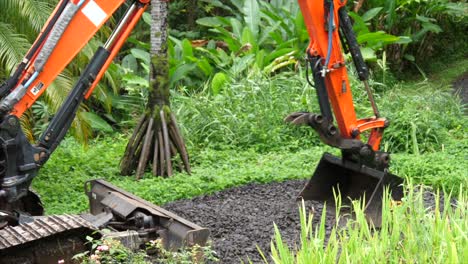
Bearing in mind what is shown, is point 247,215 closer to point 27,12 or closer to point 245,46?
point 27,12

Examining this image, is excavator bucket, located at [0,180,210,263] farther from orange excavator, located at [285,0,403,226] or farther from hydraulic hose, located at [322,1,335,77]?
hydraulic hose, located at [322,1,335,77]

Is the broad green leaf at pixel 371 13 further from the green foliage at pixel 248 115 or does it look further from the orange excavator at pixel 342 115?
the orange excavator at pixel 342 115

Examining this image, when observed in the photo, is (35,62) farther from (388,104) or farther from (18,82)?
(388,104)

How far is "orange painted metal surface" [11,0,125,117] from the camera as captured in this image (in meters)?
6.68

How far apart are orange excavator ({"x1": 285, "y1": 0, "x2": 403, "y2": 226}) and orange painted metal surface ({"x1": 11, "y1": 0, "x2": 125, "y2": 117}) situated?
1614 millimetres

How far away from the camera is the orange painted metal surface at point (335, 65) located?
743 cm

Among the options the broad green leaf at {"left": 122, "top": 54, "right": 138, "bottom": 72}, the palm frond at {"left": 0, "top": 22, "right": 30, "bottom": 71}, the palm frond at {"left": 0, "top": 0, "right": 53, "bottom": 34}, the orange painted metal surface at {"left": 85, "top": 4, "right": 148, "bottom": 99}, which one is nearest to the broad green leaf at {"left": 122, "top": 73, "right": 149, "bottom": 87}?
the broad green leaf at {"left": 122, "top": 54, "right": 138, "bottom": 72}

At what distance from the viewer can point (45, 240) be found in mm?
5715

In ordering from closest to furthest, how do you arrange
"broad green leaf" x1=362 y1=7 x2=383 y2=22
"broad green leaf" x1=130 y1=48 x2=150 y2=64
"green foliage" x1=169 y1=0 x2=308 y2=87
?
1. "green foliage" x1=169 y1=0 x2=308 y2=87
2. "broad green leaf" x1=130 y1=48 x2=150 y2=64
3. "broad green leaf" x1=362 y1=7 x2=383 y2=22

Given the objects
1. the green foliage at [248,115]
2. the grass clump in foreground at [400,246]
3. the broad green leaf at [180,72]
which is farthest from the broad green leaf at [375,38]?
the grass clump in foreground at [400,246]

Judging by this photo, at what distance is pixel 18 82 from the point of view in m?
6.59

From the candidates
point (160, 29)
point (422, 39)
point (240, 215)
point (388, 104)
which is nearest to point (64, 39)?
point (240, 215)

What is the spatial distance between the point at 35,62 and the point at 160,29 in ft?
9.84

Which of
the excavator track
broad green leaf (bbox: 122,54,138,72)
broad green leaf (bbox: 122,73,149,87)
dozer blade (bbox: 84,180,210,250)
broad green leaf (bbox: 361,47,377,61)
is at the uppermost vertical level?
broad green leaf (bbox: 122,54,138,72)
